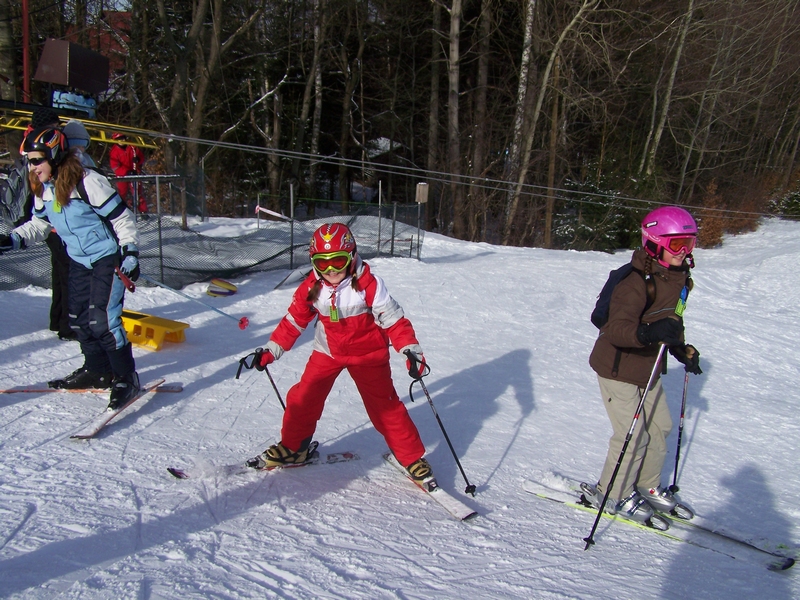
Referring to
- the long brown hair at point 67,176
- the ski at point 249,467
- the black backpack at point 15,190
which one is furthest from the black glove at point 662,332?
the black backpack at point 15,190

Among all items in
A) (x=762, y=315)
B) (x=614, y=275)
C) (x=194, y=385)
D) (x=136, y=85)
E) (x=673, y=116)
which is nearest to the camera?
(x=614, y=275)

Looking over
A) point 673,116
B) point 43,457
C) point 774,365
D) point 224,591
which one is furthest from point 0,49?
point 673,116

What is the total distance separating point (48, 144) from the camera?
3.83 metres

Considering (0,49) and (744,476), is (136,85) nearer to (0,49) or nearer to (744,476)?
(0,49)

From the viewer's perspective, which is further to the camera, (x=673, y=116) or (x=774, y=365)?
(x=673, y=116)

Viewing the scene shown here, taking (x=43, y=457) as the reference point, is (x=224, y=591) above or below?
above

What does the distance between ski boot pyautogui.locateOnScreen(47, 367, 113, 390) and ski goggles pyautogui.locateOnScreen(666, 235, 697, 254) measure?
4.07 meters

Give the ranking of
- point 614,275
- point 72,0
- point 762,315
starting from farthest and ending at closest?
point 72,0
point 762,315
point 614,275

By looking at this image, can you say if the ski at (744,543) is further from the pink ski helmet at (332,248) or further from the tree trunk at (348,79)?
the tree trunk at (348,79)

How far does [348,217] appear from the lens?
11188 mm

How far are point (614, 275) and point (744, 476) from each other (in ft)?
8.12

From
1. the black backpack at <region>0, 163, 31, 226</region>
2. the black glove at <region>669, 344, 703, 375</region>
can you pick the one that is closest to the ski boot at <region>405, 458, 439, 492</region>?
the black glove at <region>669, 344, 703, 375</region>

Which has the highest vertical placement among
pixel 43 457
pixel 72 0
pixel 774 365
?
pixel 72 0

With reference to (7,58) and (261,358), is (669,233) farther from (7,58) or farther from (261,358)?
(7,58)
